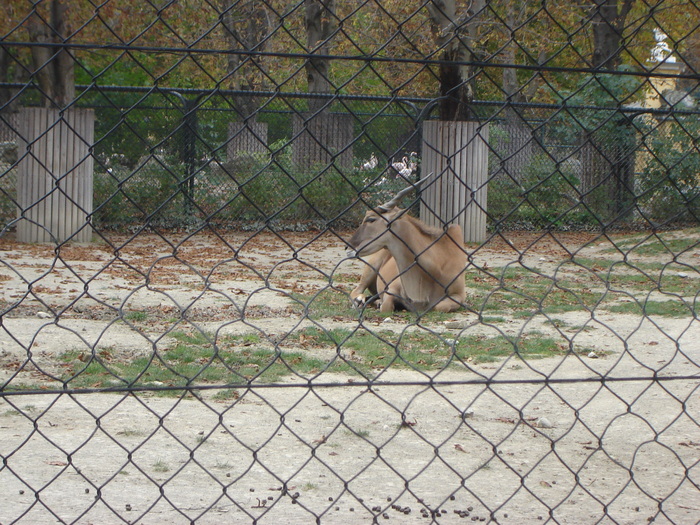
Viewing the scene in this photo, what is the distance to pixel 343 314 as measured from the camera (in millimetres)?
7430

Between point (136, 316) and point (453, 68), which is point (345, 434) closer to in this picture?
point (136, 316)

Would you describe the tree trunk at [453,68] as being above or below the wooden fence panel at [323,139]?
above

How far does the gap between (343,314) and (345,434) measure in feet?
11.0

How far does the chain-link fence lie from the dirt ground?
2cm

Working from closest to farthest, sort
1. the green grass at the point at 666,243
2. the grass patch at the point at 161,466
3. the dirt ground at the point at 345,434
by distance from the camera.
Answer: the dirt ground at the point at 345,434 → the grass patch at the point at 161,466 → the green grass at the point at 666,243

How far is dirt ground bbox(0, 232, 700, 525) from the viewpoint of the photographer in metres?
2.70

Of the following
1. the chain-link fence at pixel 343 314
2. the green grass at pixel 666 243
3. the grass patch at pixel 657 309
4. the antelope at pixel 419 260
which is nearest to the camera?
the chain-link fence at pixel 343 314

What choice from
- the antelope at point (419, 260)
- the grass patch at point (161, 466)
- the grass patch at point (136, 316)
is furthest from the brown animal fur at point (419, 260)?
the grass patch at point (161, 466)

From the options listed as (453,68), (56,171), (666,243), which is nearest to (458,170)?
(453,68)

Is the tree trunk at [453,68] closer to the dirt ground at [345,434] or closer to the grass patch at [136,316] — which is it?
the dirt ground at [345,434]

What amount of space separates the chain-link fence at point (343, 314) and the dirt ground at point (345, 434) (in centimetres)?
2

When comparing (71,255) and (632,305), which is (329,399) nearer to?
(632,305)

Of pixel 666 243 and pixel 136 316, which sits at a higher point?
pixel 136 316

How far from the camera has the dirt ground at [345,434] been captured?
270 centimetres
